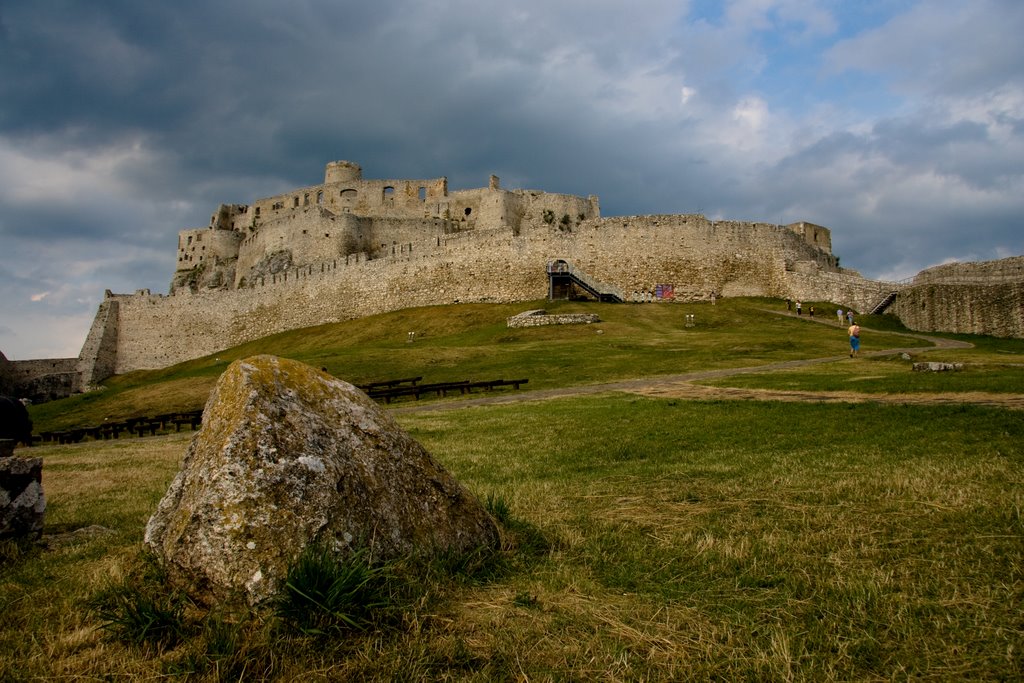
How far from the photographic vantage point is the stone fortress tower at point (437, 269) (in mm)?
44750

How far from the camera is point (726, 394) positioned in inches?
656

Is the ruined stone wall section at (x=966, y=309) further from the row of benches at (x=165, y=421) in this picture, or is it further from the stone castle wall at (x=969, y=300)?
the row of benches at (x=165, y=421)

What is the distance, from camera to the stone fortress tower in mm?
44750

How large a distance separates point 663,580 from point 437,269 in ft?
176

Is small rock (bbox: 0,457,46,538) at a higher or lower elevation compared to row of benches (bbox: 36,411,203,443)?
higher

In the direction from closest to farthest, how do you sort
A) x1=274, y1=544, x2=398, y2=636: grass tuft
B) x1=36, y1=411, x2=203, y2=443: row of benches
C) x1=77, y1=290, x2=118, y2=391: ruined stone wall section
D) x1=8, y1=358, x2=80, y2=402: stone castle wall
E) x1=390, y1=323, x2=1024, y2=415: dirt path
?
x1=274, y1=544, x2=398, y2=636: grass tuft < x1=390, y1=323, x2=1024, y2=415: dirt path < x1=36, y1=411, x2=203, y2=443: row of benches < x1=8, y1=358, x2=80, y2=402: stone castle wall < x1=77, y1=290, x2=118, y2=391: ruined stone wall section

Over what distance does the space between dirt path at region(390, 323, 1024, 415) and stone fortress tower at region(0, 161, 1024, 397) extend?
1613cm

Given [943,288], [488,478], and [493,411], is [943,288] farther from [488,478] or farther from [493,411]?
[488,478]

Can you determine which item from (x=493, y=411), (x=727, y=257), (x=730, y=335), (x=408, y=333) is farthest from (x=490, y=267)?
(x=493, y=411)

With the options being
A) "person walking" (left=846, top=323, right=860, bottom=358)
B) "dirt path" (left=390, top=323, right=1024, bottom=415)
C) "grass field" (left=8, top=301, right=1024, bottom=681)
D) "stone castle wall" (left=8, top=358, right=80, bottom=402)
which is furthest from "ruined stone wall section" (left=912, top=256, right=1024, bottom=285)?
"stone castle wall" (left=8, top=358, right=80, bottom=402)

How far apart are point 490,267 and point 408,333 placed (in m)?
11.7

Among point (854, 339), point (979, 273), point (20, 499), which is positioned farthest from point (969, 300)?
point (20, 499)

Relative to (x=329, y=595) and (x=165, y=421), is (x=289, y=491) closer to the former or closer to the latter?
(x=329, y=595)

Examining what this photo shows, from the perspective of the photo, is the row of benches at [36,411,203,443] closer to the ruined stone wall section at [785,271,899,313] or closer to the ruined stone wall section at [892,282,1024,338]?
the ruined stone wall section at [892,282,1024,338]
